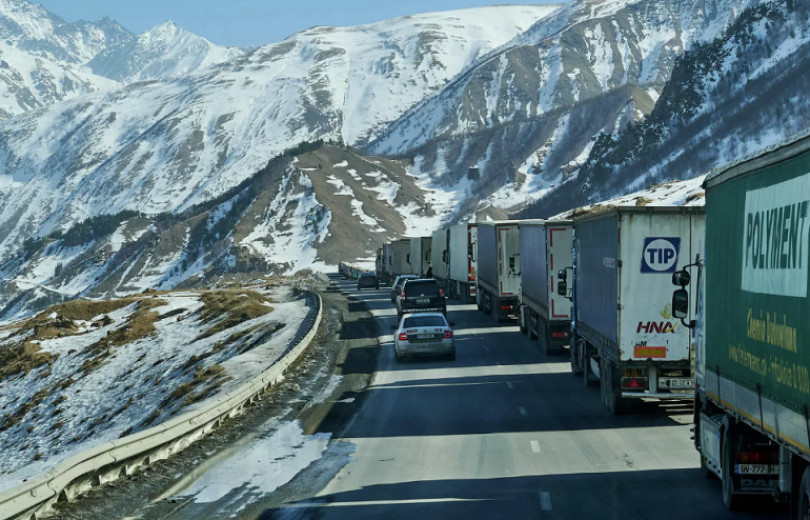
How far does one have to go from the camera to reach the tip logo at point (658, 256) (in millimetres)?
19422

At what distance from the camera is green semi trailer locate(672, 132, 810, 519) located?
9.30m

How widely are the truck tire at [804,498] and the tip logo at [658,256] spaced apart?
9.99 meters

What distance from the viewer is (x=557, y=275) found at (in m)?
31.0

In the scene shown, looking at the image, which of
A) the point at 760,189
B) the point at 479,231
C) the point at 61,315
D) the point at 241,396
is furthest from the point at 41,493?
the point at 61,315

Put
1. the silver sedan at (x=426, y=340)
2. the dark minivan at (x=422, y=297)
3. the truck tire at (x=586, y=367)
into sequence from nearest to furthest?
1. the truck tire at (x=586, y=367)
2. the silver sedan at (x=426, y=340)
3. the dark minivan at (x=422, y=297)

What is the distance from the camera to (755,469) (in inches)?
459

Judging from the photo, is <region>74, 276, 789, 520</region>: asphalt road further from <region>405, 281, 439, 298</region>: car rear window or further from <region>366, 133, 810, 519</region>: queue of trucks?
<region>405, 281, 439, 298</region>: car rear window

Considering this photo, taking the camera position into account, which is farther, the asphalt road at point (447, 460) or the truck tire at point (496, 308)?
the truck tire at point (496, 308)

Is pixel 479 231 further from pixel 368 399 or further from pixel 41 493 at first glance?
pixel 41 493

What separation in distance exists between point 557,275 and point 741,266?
19488mm

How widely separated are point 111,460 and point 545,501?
635cm

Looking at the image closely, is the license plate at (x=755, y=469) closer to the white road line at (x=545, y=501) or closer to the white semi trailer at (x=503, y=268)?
the white road line at (x=545, y=501)

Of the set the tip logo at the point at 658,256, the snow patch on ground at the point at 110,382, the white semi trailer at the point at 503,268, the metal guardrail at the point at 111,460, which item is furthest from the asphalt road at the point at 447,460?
the white semi trailer at the point at 503,268

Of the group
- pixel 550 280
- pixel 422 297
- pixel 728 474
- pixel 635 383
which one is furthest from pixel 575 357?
pixel 422 297
